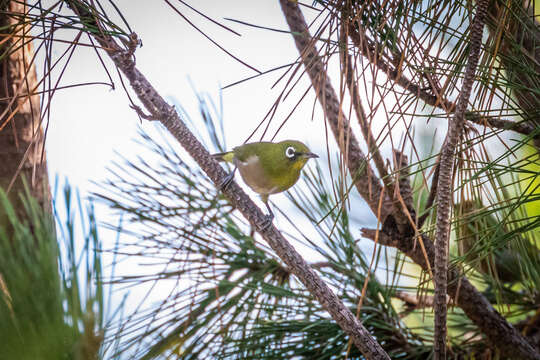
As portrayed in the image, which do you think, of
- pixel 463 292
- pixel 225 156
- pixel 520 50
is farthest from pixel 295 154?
pixel 520 50

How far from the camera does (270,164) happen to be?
46.4 inches

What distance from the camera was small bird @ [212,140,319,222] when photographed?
1.15 meters

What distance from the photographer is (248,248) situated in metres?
0.89

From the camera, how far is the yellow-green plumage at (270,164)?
115 cm

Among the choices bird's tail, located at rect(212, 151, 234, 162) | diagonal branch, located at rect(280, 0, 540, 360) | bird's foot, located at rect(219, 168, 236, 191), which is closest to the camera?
bird's foot, located at rect(219, 168, 236, 191)

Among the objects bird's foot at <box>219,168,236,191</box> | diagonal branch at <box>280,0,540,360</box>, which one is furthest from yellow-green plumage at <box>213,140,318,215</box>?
bird's foot at <box>219,168,236,191</box>

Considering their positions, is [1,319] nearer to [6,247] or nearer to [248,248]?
[6,247]

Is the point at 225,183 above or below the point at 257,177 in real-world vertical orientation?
below

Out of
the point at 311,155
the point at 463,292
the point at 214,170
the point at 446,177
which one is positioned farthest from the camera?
the point at 311,155

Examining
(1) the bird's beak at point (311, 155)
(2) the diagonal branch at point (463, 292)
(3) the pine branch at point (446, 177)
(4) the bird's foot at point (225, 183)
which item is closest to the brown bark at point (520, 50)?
(3) the pine branch at point (446, 177)

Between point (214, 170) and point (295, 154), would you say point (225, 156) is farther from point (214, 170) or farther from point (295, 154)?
point (214, 170)

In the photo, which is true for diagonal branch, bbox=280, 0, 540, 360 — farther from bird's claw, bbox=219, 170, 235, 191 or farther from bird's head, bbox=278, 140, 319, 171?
bird's head, bbox=278, 140, 319, 171

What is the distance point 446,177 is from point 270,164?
74cm

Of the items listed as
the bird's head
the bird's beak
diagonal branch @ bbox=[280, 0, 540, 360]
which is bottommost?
diagonal branch @ bbox=[280, 0, 540, 360]
